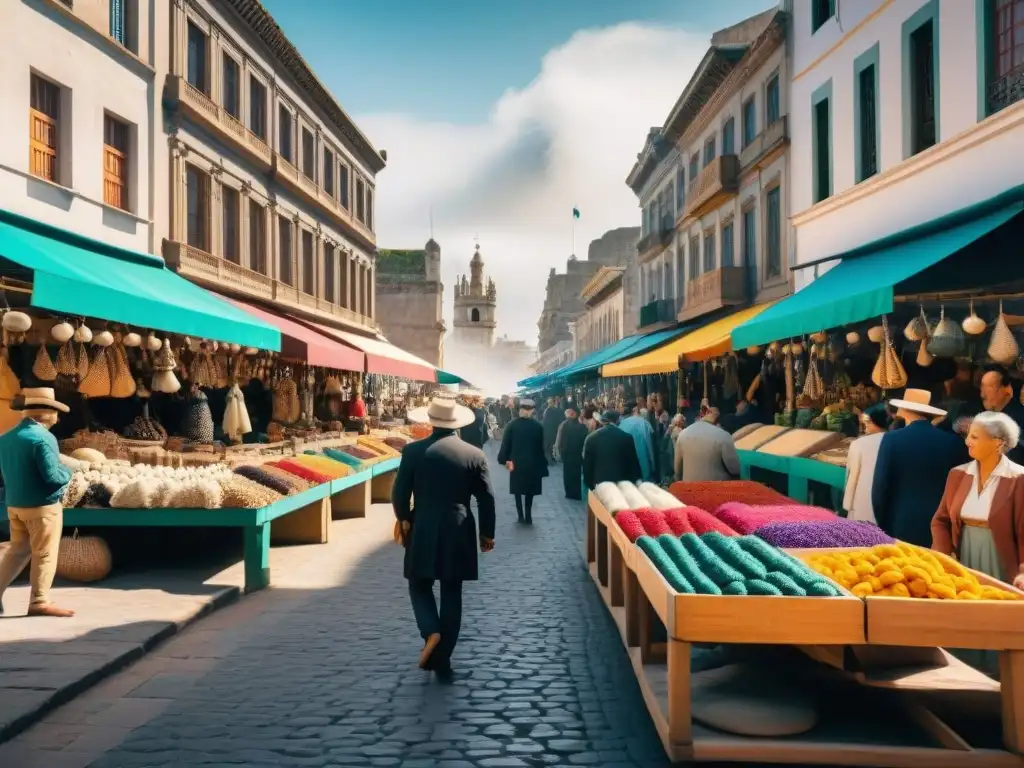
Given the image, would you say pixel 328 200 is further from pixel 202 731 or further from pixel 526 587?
pixel 202 731

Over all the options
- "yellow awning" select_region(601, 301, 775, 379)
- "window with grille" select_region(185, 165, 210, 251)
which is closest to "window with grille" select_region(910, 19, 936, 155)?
"yellow awning" select_region(601, 301, 775, 379)

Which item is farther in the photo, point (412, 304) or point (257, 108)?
point (412, 304)

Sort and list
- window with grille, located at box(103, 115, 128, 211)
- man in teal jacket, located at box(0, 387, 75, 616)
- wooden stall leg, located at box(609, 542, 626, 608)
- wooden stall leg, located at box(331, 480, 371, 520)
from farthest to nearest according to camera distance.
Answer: window with grille, located at box(103, 115, 128, 211) → wooden stall leg, located at box(331, 480, 371, 520) → wooden stall leg, located at box(609, 542, 626, 608) → man in teal jacket, located at box(0, 387, 75, 616)

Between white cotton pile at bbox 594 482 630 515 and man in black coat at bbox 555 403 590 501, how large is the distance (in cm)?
740

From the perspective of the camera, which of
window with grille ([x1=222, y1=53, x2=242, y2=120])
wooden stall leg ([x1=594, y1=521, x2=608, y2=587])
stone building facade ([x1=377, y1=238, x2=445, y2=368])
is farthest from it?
stone building facade ([x1=377, y1=238, x2=445, y2=368])

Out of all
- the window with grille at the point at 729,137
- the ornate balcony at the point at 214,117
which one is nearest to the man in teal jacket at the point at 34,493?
the ornate balcony at the point at 214,117

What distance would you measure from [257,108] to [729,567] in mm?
20879

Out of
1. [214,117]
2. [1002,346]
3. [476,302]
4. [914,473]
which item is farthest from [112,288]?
[476,302]

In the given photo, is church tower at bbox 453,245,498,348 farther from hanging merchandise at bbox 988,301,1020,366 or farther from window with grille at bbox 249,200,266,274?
hanging merchandise at bbox 988,301,1020,366

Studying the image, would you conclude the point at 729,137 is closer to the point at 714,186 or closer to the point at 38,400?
the point at 714,186

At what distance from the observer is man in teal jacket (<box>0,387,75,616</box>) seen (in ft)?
25.2

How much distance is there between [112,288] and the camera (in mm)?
9531

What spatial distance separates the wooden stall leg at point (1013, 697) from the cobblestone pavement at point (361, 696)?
168 centimetres

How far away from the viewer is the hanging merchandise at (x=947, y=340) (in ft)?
31.6
